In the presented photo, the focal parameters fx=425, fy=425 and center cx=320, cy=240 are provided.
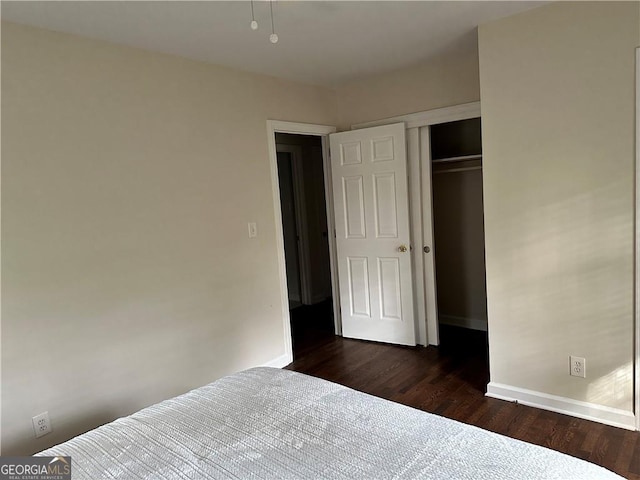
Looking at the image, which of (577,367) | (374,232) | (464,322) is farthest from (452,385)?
(374,232)

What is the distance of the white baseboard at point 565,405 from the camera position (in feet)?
7.89

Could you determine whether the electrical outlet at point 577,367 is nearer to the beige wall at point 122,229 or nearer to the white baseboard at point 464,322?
the white baseboard at point 464,322

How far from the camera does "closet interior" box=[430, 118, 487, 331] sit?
4047 millimetres

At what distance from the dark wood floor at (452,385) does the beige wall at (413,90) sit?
208cm

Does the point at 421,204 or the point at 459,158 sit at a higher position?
the point at 459,158

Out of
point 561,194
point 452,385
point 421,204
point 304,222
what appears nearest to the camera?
point 561,194

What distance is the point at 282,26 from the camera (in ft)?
8.15

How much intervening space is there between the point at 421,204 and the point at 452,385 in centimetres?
152

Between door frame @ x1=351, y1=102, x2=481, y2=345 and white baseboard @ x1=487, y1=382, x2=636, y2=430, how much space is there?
1.01 meters

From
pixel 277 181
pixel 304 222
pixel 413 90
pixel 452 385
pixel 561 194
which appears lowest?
pixel 452 385

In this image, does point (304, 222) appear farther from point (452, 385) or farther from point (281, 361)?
point (452, 385)

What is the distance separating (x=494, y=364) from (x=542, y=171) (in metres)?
1.30

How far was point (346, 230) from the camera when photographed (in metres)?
4.04

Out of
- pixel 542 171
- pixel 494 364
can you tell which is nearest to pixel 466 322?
pixel 494 364
